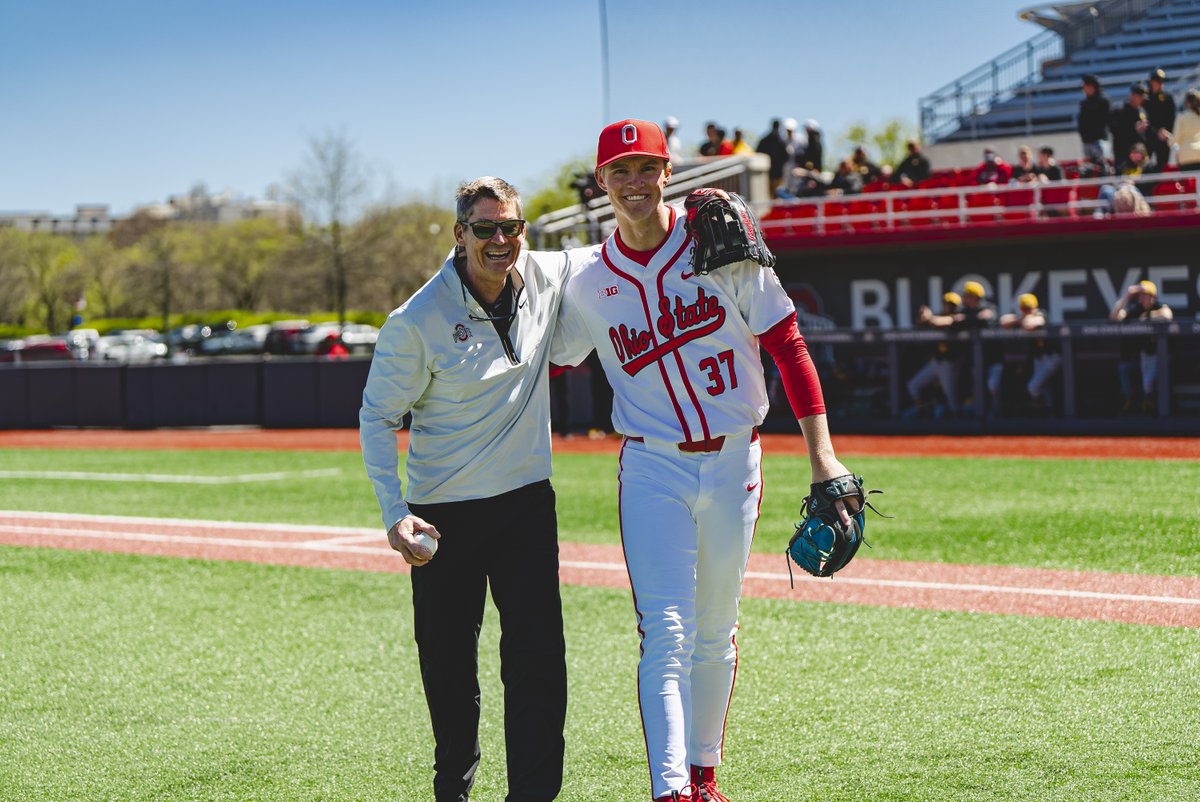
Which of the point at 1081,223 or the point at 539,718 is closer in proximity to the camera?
the point at 539,718

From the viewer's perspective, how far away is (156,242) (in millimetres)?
74938

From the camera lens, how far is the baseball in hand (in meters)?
3.82

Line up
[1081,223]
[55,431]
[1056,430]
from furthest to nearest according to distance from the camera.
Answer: [55,431] < [1081,223] < [1056,430]

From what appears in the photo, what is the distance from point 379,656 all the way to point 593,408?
46.3 feet

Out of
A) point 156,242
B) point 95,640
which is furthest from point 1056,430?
point 156,242

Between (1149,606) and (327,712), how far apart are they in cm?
441

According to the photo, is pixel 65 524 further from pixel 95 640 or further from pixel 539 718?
pixel 539 718

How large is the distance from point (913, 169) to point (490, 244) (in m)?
20.3

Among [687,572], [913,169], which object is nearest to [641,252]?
[687,572]

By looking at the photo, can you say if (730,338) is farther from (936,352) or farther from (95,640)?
(936,352)

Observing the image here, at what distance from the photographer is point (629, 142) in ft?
13.0

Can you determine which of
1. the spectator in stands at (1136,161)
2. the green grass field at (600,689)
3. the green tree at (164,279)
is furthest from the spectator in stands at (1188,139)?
the green tree at (164,279)

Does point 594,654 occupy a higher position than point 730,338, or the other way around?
point 730,338

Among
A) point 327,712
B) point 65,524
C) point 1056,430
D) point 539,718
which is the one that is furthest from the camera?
point 1056,430
